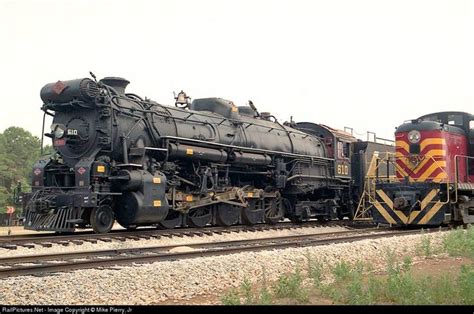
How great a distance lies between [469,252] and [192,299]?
7174 mm

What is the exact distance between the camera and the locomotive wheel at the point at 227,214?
17908 millimetres

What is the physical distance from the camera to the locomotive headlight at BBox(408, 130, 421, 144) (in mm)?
18328

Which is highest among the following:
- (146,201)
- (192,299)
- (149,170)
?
(149,170)

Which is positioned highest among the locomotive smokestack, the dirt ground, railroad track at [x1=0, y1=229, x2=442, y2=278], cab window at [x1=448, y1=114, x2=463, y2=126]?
the locomotive smokestack

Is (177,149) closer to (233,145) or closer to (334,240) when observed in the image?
(233,145)

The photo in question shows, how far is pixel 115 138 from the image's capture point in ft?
49.2

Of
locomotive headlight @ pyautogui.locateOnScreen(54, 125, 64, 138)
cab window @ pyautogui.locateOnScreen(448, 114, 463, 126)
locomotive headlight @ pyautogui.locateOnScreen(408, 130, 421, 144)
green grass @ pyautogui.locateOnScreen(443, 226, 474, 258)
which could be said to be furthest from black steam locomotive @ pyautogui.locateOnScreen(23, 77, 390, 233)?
green grass @ pyautogui.locateOnScreen(443, 226, 474, 258)

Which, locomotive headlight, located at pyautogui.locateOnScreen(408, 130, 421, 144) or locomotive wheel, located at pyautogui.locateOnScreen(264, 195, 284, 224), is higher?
locomotive headlight, located at pyautogui.locateOnScreen(408, 130, 421, 144)

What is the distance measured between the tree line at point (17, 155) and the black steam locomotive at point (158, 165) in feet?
148

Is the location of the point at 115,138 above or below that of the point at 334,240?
above

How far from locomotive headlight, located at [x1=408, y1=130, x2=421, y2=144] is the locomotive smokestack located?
409 inches

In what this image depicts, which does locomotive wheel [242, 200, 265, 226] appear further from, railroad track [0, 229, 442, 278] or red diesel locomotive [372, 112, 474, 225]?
railroad track [0, 229, 442, 278]
